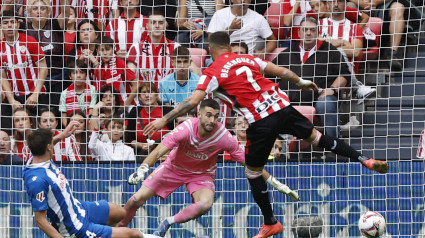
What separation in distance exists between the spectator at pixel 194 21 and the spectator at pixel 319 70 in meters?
1.29

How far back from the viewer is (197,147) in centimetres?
1277

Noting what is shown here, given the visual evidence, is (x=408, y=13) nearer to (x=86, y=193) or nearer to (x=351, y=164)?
(x=351, y=164)

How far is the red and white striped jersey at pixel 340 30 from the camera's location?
14.4m

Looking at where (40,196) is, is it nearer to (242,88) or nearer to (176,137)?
(176,137)

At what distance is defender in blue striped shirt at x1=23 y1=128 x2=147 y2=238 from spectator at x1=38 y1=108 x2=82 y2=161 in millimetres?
2881

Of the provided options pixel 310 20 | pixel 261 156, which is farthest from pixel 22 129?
pixel 310 20

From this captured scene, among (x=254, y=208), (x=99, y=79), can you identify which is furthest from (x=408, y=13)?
(x=99, y=79)

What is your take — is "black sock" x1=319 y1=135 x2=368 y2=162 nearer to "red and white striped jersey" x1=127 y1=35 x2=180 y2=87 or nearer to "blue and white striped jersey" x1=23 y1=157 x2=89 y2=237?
"blue and white striped jersey" x1=23 y1=157 x2=89 y2=237

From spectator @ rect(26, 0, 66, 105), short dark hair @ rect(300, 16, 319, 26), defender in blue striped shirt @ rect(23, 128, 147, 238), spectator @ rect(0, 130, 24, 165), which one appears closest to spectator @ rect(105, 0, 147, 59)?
spectator @ rect(26, 0, 66, 105)

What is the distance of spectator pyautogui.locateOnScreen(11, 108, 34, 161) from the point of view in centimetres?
1441

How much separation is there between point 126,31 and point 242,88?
11.8 ft

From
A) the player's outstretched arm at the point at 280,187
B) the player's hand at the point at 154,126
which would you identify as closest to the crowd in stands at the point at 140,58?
the player's outstretched arm at the point at 280,187

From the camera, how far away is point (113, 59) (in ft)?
48.8

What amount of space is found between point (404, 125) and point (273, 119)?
3.43 metres
